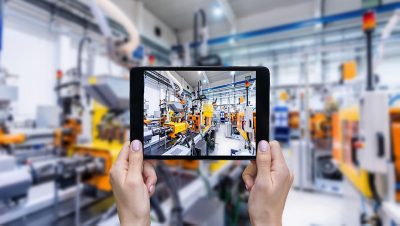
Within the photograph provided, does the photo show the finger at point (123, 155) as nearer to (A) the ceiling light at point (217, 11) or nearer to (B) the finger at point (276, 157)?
(B) the finger at point (276, 157)

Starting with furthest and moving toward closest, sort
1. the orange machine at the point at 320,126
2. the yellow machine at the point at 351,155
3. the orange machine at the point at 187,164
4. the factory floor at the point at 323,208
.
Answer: the orange machine at the point at 320,126 → the orange machine at the point at 187,164 → the factory floor at the point at 323,208 → the yellow machine at the point at 351,155

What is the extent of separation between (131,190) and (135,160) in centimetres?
7

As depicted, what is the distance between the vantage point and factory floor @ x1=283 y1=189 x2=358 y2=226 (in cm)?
200

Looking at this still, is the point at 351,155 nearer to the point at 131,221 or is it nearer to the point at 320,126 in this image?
the point at 131,221

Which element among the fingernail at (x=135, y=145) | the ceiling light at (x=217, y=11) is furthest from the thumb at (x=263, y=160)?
the ceiling light at (x=217, y=11)

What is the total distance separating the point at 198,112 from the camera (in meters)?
Result: 0.58

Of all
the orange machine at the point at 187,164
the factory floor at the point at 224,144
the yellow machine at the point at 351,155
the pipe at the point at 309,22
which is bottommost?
the orange machine at the point at 187,164

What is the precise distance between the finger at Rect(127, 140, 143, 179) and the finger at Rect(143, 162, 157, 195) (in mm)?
66

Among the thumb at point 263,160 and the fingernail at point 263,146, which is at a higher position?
the fingernail at point 263,146

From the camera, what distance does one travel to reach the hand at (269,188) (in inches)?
19.1

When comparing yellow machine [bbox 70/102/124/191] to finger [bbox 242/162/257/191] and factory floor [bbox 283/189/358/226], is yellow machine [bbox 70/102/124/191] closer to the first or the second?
finger [bbox 242/162/257/191]

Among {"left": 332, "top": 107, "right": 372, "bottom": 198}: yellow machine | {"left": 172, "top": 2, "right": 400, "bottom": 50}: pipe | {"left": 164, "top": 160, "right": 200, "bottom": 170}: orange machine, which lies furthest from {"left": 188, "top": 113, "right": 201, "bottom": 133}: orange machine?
{"left": 172, "top": 2, "right": 400, "bottom": 50}: pipe

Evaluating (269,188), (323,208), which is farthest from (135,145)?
(323,208)

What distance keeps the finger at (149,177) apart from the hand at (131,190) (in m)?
0.04
